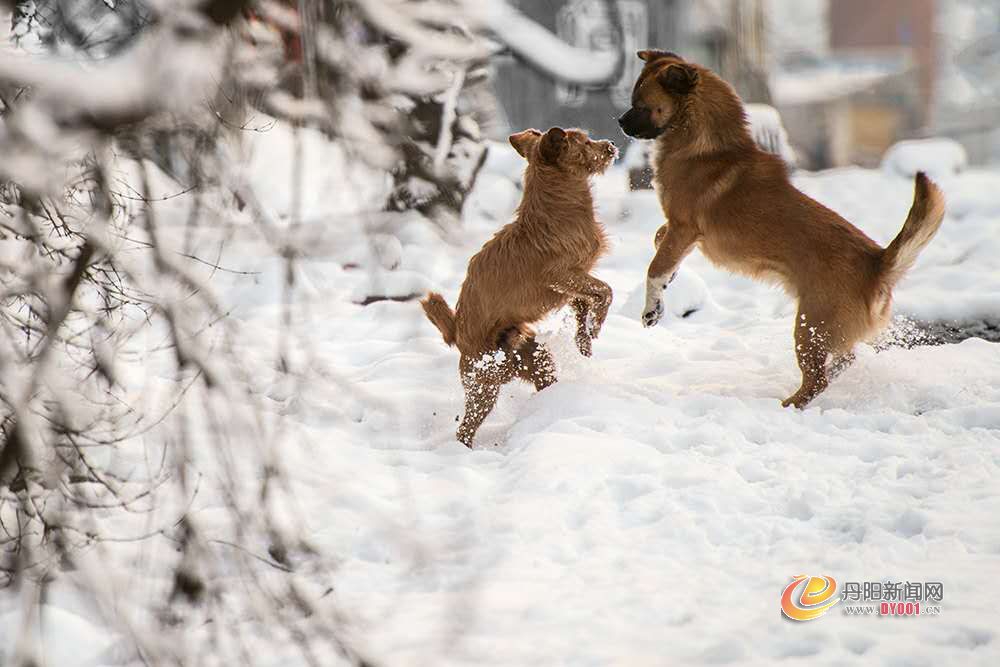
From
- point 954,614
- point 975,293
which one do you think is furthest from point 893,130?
point 954,614

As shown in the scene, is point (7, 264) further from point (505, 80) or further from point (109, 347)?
point (505, 80)

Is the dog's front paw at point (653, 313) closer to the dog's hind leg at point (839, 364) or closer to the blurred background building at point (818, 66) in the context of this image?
the dog's hind leg at point (839, 364)

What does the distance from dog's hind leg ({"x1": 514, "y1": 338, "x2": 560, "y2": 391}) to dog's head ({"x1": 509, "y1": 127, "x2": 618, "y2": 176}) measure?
969mm

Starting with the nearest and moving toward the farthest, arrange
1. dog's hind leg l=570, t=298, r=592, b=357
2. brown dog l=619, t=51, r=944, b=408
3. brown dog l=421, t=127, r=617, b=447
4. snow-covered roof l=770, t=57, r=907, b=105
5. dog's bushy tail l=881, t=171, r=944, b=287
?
dog's bushy tail l=881, t=171, r=944, b=287 → brown dog l=619, t=51, r=944, b=408 → brown dog l=421, t=127, r=617, b=447 → dog's hind leg l=570, t=298, r=592, b=357 → snow-covered roof l=770, t=57, r=907, b=105

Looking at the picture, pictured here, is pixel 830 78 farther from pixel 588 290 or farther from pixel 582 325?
pixel 588 290

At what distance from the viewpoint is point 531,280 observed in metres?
5.11

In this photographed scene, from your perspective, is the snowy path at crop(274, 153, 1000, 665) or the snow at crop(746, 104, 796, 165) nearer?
the snowy path at crop(274, 153, 1000, 665)

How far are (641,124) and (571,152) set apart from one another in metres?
0.59

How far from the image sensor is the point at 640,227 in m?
10.7

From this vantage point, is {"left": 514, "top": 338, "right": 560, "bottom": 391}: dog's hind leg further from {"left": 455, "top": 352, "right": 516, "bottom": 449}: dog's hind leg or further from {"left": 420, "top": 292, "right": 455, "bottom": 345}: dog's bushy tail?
{"left": 420, "top": 292, "right": 455, "bottom": 345}: dog's bushy tail

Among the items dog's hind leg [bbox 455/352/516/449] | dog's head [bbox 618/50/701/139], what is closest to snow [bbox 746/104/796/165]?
dog's head [bbox 618/50/701/139]

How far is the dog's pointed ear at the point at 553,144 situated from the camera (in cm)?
522

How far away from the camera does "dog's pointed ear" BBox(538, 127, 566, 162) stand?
522 cm

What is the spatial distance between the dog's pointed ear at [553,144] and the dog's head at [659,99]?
51 centimetres
